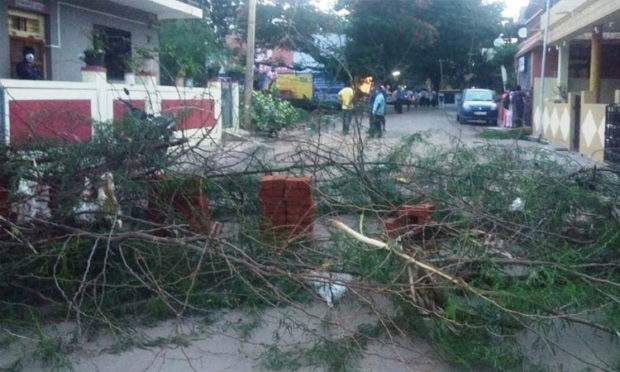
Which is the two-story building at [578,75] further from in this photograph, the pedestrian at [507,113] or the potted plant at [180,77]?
the potted plant at [180,77]

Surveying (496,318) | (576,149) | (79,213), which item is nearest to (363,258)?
(496,318)

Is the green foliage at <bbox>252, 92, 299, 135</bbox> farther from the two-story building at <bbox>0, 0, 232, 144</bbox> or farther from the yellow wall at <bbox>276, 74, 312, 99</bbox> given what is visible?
the yellow wall at <bbox>276, 74, 312, 99</bbox>

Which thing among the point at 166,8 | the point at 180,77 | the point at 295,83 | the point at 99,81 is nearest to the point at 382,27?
the point at 295,83

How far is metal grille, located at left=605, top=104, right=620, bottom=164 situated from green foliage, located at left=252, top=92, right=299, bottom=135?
9237 millimetres

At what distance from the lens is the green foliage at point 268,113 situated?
23.4 meters

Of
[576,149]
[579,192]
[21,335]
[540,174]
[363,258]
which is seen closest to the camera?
[21,335]

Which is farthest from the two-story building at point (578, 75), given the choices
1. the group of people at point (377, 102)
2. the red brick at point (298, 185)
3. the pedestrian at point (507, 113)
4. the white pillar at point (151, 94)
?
the white pillar at point (151, 94)

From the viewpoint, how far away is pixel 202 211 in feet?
23.2

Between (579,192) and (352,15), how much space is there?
38.4 meters

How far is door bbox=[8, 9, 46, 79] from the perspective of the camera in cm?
1611

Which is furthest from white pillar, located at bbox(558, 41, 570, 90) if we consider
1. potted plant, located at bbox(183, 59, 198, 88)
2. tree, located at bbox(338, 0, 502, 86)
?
potted plant, located at bbox(183, 59, 198, 88)

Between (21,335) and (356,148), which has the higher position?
(356,148)

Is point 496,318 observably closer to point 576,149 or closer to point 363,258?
point 363,258

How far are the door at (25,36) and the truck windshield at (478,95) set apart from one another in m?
23.6
